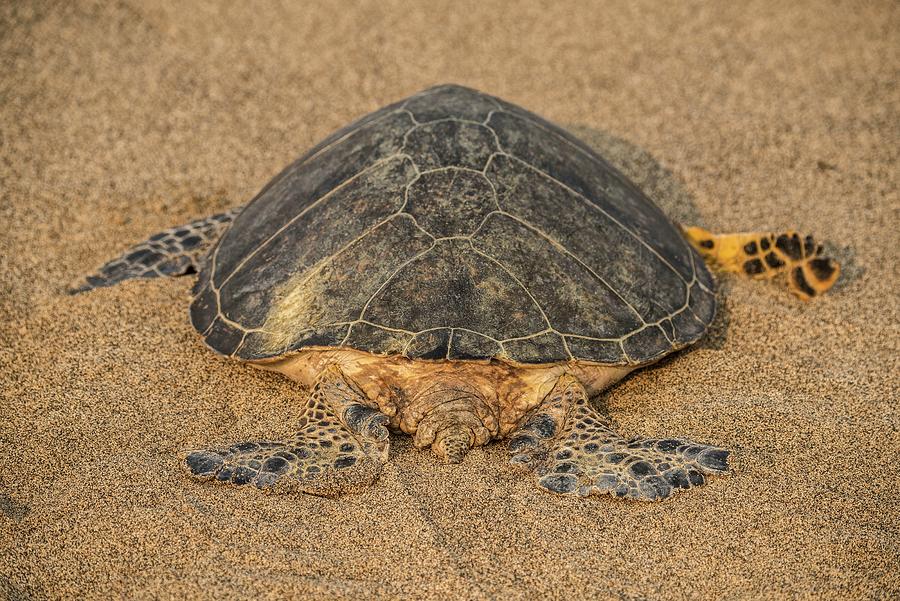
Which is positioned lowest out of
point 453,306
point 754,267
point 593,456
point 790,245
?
point 593,456

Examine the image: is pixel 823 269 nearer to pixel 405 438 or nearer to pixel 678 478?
pixel 678 478

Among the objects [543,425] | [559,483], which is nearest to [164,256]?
[543,425]

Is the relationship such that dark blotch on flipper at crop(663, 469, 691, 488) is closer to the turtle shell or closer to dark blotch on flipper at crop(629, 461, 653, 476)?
dark blotch on flipper at crop(629, 461, 653, 476)

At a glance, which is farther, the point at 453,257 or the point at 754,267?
the point at 754,267

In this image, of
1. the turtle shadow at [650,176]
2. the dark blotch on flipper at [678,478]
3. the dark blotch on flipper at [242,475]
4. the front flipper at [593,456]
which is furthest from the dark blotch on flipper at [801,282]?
the dark blotch on flipper at [242,475]

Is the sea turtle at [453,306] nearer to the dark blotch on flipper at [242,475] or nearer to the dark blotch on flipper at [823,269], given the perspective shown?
the dark blotch on flipper at [242,475]

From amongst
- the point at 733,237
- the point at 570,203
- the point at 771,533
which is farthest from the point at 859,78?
the point at 771,533
